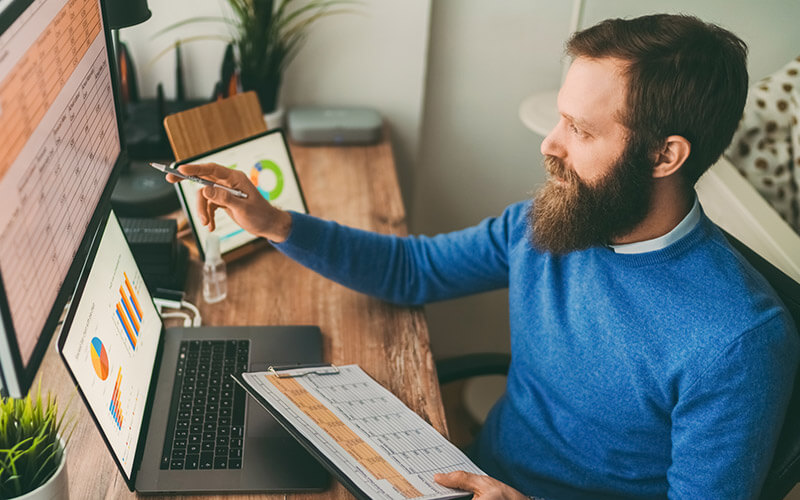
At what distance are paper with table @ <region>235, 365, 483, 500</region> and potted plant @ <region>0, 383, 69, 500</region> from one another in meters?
0.25

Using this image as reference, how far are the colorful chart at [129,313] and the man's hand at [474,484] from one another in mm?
464

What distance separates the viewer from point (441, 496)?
2.95 feet

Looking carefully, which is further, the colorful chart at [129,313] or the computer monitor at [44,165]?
the colorful chart at [129,313]

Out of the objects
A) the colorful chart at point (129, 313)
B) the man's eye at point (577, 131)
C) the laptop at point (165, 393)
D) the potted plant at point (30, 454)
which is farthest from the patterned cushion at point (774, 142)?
the potted plant at point (30, 454)

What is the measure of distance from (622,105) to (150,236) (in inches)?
32.1

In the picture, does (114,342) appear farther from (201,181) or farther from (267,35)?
(267,35)

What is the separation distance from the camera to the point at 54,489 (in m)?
0.80

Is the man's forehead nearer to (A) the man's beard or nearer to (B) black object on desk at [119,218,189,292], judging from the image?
(A) the man's beard

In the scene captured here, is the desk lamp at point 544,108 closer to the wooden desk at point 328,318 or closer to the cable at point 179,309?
the wooden desk at point 328,318

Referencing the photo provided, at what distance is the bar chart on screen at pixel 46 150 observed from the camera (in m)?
0.67

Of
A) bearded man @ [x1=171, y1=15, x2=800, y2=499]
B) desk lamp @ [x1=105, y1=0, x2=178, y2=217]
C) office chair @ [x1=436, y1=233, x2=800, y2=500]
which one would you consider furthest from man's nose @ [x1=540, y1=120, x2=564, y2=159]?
desk lamp @ [x1=105, y1=0, x2=178, y2=217]

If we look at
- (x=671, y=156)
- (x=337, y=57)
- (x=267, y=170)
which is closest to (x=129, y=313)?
(x=267, y=170)

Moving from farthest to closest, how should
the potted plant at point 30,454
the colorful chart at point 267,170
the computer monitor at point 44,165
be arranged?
the colorful chart at point 267,170 → the potted plant at point 30,454 → the computer monitor at point 44,165

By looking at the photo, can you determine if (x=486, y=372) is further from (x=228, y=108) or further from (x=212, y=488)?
(x=228, y=108)
